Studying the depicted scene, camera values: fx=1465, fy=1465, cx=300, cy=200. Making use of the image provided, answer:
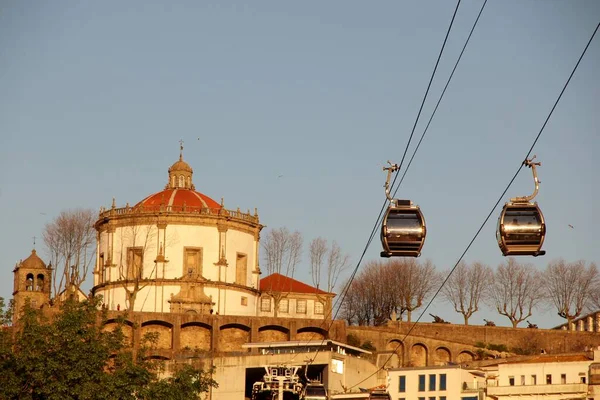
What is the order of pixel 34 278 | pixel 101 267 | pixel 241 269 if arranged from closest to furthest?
pixel 241 269 → pixel 101 267 → pixel 34 278

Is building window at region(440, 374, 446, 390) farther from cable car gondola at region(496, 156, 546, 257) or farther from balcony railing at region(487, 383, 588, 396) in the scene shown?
cable car gondola at region(496, 156, 546, 257)

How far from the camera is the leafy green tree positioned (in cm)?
6238

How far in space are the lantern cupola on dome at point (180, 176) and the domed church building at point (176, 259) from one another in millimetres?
8335

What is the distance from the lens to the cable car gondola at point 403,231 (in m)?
34.2

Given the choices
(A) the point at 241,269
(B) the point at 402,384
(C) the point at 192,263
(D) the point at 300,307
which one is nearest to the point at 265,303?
(D) the point at 300,307

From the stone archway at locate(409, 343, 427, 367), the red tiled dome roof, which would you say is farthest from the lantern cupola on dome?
the stone archway at locate(409, 343, 427, 367)

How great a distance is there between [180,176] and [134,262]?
14.0 m

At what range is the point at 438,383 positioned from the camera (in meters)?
90.4

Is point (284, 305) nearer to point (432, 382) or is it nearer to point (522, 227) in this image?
point (432, 382)

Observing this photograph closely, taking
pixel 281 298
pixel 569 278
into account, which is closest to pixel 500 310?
pixel 569 278

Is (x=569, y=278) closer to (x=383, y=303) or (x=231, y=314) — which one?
Result: (x=383, y=303)

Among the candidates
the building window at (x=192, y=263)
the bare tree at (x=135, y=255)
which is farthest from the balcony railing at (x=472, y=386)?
the bare tree at (x=135, y=255)

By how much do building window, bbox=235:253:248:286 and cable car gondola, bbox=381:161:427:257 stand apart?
7734 cm

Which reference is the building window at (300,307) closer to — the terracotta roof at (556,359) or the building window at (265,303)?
the building window at (265,303)
